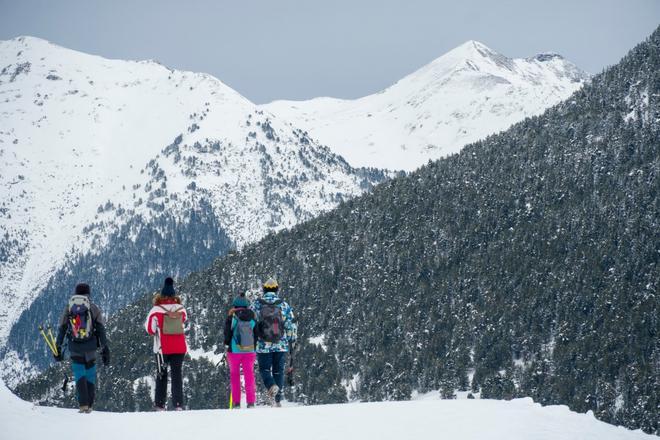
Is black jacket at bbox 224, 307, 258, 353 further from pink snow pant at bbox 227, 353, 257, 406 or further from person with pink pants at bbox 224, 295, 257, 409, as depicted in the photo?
pink snow pant at bbox 227, 353, 257, 406

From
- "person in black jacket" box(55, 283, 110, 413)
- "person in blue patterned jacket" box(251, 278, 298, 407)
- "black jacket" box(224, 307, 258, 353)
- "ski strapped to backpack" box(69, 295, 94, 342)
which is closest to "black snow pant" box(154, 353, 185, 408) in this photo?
"black jacket" box(224, 307, 258, 353)

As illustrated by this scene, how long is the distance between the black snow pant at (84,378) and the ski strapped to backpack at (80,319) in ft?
1.73

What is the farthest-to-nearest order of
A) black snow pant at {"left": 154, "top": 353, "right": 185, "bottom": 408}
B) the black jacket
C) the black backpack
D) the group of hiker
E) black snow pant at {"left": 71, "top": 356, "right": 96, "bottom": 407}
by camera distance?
the black backpack < the black jacket < black snow pant at {"left": 154, "top": 353, "right": 185, "bottom": 408} < the group of hiker < black snow pant at {"left": 71, "top": 356, "right": 96, "bottom": 407}

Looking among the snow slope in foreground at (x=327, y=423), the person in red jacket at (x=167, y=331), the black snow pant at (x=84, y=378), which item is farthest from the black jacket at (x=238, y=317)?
the black snow pant at (x=84, y=378)

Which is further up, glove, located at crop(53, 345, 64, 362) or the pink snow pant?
glove, located at crop(53, 345, 64, 362)

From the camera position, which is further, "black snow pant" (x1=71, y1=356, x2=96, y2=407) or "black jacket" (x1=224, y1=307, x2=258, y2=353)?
"black jacket" (x1=224, y1=307, x2=258, y2=353)

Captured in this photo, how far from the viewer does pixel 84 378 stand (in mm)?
18438

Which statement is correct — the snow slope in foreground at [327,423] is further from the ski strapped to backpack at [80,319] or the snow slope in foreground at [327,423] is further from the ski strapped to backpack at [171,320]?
the ski strapped to backpack at [171,320]

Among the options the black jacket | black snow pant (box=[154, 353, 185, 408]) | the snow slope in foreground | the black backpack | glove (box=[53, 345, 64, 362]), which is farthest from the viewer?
the black backpack

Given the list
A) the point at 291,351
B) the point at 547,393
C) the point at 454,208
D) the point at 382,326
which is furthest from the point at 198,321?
the point at 291,351

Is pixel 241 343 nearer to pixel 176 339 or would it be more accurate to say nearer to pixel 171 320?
pixel 176 339

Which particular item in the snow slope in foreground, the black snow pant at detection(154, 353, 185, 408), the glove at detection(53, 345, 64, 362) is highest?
the glove at detection(53, 345, 64, 362)

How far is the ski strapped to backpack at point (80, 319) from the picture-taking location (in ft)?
60.6

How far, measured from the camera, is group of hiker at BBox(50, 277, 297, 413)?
1853 cm
